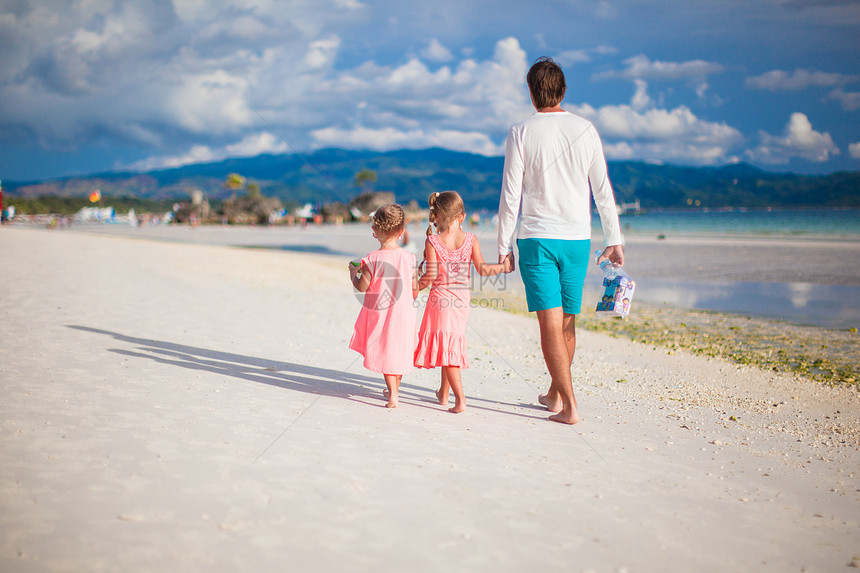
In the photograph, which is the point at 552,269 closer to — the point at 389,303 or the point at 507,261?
the point at 507,261

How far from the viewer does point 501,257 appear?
4.00 metres

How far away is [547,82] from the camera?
3900mm

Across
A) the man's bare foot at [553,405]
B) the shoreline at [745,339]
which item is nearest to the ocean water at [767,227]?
the shoreline at [745,339]

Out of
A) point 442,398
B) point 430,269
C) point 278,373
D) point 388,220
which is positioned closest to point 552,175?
point 430,269

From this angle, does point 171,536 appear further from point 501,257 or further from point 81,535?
point 501,257

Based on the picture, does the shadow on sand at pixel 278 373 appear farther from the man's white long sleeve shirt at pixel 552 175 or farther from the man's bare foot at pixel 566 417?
the man's white long sleeve shirt at pixel 552 175

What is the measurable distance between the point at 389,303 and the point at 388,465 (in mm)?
1460

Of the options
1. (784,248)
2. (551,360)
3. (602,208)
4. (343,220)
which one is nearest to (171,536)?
(551,360)

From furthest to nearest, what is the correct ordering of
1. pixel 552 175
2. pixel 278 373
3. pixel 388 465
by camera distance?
pixel 278 373, pixel 552 175, pixel 388 465

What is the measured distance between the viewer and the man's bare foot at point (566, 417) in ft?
13.4

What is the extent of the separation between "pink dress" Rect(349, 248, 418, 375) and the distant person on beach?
2.53ft

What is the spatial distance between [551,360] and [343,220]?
62.1m

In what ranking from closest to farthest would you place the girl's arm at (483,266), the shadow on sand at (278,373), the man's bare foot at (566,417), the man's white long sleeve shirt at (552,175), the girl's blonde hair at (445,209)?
the man's white long sleeve shirt at (552,175), the girl's arm at (483,266), the man's bare foot at (566,417), the girl's blonde hair at (445,209), the shadow on sand at (278,373)

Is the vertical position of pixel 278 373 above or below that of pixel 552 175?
below
